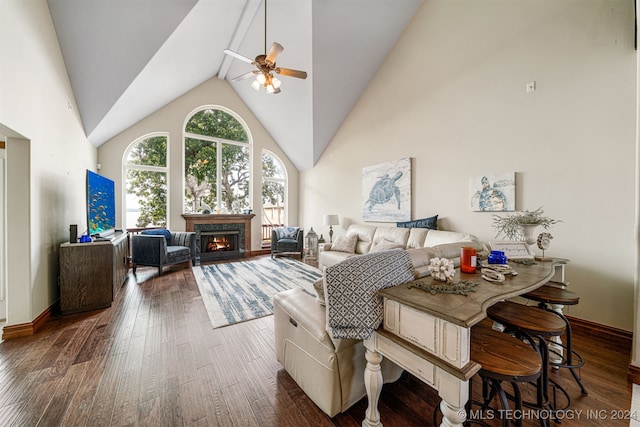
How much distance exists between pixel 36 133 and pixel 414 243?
15.7ft

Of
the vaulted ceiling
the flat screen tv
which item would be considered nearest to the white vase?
the vaulted ceiling

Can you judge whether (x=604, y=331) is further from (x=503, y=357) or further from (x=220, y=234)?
(x=220, y=234)

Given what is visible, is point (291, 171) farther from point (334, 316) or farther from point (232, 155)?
point (334, 316)

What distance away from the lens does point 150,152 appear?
5344 mm

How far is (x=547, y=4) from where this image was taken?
2.61 m

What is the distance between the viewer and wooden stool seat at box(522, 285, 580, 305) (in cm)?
164

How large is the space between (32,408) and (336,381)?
6.30ft

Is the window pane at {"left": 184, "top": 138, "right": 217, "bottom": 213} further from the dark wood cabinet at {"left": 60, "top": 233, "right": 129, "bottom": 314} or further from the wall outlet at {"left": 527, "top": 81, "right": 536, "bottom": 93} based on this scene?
the wall outlet at {"left": 527, "top": 81, "right": 536, "bottom": 93}

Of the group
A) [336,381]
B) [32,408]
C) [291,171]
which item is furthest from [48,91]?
[291,171]

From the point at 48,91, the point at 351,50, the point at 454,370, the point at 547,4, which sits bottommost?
the point at 454,370

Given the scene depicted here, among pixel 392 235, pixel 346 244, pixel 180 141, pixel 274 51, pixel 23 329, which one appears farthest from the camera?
pixel 180 141

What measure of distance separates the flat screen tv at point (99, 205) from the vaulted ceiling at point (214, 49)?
115 centimetres

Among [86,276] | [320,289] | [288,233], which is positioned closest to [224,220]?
[288,233]

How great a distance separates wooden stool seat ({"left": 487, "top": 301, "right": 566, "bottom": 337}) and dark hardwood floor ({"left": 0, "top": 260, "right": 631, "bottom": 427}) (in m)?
0.60
